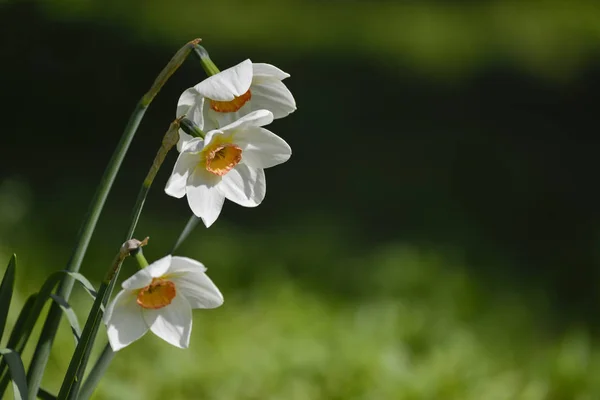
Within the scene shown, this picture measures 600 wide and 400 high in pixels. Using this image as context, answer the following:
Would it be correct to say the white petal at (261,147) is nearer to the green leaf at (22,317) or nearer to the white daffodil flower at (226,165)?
the white daffodil flower at (226,165)

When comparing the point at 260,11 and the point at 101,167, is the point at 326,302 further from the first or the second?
the point at 260,11

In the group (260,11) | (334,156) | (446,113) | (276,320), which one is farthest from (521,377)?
(260,11)

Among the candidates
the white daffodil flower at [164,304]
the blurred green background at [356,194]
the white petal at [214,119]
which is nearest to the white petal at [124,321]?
the white daffodil flower at [164,304]

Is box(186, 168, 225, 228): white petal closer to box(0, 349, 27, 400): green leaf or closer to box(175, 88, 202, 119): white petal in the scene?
box(175, 88, 202, 119): white petal

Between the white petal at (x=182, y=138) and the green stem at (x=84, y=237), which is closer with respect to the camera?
the white petal at (x=182, y=138)

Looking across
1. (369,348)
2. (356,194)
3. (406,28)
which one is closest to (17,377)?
(369,348)

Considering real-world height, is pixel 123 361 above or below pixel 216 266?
below
